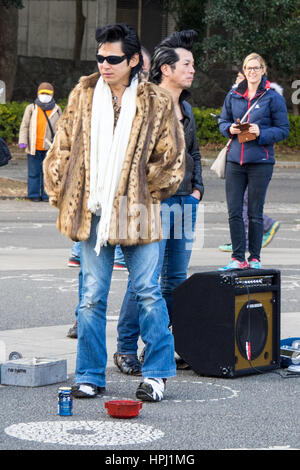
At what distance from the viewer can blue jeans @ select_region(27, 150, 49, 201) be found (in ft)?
66.3

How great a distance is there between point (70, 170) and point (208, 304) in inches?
49.2

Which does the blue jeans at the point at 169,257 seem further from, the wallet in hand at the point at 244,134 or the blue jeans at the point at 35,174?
the blue jeans at the point at 35,174

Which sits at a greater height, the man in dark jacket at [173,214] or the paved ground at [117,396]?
the man in dark jacket at [173,214]

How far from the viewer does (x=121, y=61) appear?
20.6 ft

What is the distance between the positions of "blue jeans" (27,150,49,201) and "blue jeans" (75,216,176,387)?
13961mm

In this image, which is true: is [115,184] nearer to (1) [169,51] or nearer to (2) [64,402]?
(2) [64,402]

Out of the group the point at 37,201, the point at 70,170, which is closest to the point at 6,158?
the point at 70,170

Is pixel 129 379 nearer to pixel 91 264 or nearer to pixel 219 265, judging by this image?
pixel 91 264

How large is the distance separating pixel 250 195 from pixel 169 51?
159 inches

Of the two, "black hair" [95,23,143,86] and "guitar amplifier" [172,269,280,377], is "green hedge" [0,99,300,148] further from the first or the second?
"black hair" [95,23,143,86]

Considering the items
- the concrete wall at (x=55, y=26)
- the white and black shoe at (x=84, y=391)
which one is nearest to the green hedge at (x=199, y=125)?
the concrete wall at (x=55, y=26)

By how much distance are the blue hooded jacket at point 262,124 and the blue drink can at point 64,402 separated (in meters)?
5.52

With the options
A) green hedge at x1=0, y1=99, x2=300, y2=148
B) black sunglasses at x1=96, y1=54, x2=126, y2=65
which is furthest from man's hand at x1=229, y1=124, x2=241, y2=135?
green hedge at x1=0, y1=99, x2=300, y2=148

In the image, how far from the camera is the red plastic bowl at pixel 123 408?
5766mm
